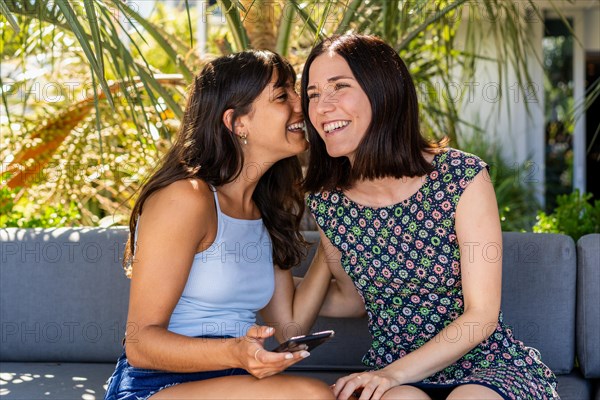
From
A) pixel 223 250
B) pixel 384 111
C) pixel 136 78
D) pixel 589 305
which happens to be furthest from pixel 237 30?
pixel 589 305

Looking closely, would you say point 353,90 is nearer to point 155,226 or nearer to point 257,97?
point 257,97

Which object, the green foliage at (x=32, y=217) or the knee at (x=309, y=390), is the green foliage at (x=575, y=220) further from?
the green foliage at (x=32, y=217)

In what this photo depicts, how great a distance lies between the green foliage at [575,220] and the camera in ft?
10.4

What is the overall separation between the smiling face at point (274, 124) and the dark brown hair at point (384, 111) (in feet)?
0.53

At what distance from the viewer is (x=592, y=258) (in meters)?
2.54

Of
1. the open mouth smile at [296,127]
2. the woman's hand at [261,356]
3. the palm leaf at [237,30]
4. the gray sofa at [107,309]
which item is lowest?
the gray sofa at [107,309]

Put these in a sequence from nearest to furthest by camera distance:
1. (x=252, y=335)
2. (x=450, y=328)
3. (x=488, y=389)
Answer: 1. (x=252, y=335)
2. (x=488, y=389)
3. (x=450, y=328)

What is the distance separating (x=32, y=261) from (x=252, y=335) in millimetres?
1376

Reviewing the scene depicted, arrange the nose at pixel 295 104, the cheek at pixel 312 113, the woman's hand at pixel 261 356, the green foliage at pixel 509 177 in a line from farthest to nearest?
the green foliage at pixel 509 177, the nose at pixel 295 104, the cheek at pixel 312 113, the woman's hand at pixel 261 356

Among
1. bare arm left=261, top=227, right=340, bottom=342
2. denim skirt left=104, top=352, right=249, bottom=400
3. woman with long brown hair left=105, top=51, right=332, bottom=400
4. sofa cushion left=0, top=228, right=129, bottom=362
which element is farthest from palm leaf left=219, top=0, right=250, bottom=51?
denim skirt left=104, top=352, right=249, bottom=400

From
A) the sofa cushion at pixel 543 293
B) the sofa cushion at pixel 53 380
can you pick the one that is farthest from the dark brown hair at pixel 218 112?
the sofa cushion at pixel 543 293

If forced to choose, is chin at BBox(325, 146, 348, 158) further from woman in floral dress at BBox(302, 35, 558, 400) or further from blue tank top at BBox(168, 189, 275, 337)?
blue tank top at BBox(168, 189, 275, 337)

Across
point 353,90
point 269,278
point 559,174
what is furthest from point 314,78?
point 559,174

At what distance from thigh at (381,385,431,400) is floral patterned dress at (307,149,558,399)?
0.23 m
